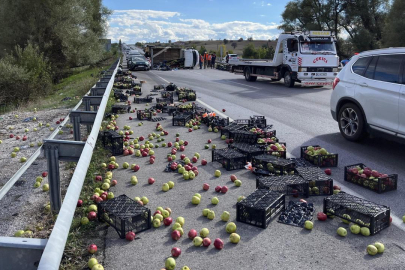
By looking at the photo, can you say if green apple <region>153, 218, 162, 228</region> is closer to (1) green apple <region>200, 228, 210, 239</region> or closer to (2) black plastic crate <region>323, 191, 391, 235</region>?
(1) green apple <region>200, 228, 210, 239</region>

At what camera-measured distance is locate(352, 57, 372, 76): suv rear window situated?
8.37 metres

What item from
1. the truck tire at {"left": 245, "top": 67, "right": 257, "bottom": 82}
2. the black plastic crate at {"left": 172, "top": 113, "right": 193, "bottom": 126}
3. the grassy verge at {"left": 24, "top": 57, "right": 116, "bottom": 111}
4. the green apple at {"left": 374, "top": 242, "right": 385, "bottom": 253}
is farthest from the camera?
the truck tire at {"left": 245, "top": 67, "right": 257, "bottom": 82}

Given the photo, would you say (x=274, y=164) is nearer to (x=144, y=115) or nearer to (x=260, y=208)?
(x=260, y=208)

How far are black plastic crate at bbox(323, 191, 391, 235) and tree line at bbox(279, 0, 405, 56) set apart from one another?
43.6 meters

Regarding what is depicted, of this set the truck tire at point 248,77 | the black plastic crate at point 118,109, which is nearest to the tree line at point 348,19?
the truck tire at point 248,77

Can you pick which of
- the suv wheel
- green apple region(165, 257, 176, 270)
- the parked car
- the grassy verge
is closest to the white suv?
the suv wheel

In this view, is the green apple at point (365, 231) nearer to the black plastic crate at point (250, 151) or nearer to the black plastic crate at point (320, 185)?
the black plastic crate at point (320, 185)

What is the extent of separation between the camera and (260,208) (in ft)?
15.6

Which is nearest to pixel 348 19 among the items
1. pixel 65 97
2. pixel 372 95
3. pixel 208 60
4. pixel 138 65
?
pixel 208 60

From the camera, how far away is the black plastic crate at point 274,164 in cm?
645

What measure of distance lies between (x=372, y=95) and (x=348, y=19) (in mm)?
47771

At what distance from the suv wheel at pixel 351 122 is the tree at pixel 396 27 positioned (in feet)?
120

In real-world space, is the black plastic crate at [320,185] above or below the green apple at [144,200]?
above

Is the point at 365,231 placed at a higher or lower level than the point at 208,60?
lower
